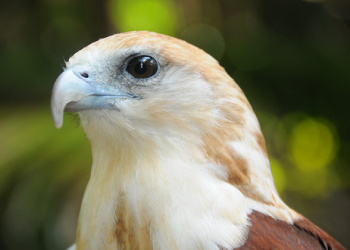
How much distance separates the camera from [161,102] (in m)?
1.45

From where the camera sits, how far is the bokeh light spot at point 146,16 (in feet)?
10.4

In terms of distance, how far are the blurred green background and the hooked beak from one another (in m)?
1.70

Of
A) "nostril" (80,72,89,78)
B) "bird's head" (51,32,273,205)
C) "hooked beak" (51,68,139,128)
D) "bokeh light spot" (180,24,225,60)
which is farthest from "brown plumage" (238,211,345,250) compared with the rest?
"bokeh light spot" (180,24,225,60)

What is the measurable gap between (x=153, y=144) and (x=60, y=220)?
1955mm

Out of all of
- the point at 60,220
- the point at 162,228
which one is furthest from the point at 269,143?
the point at 162,228

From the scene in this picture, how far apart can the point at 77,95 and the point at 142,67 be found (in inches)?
8.8

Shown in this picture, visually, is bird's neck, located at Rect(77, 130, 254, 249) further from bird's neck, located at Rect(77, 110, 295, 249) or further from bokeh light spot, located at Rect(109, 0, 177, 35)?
bokeh light spot, located at Rect(109, 0, 177, 35)

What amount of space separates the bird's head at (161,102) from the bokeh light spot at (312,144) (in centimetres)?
210

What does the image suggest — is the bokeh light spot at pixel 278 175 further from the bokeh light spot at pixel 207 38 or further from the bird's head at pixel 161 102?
the bird's head at pixel 161 102

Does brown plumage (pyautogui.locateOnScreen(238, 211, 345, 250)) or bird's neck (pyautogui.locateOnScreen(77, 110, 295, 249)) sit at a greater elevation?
bird's neck (pyautogui.locateOnScreen(77, 110, 295, 249))

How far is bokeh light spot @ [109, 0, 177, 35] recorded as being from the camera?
10.4 feet

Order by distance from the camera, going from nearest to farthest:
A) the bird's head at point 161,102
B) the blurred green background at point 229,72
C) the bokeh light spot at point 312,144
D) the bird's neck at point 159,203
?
the bird's neck at point 159,203 < the bird's head at point 161,102 < the blurred green background at point 229,72 < the bokeh light spot at point 312,144

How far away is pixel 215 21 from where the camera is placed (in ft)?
12.6

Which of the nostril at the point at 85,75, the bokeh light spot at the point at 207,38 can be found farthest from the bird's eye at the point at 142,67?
the bokeh light spot at the point at 207,38
